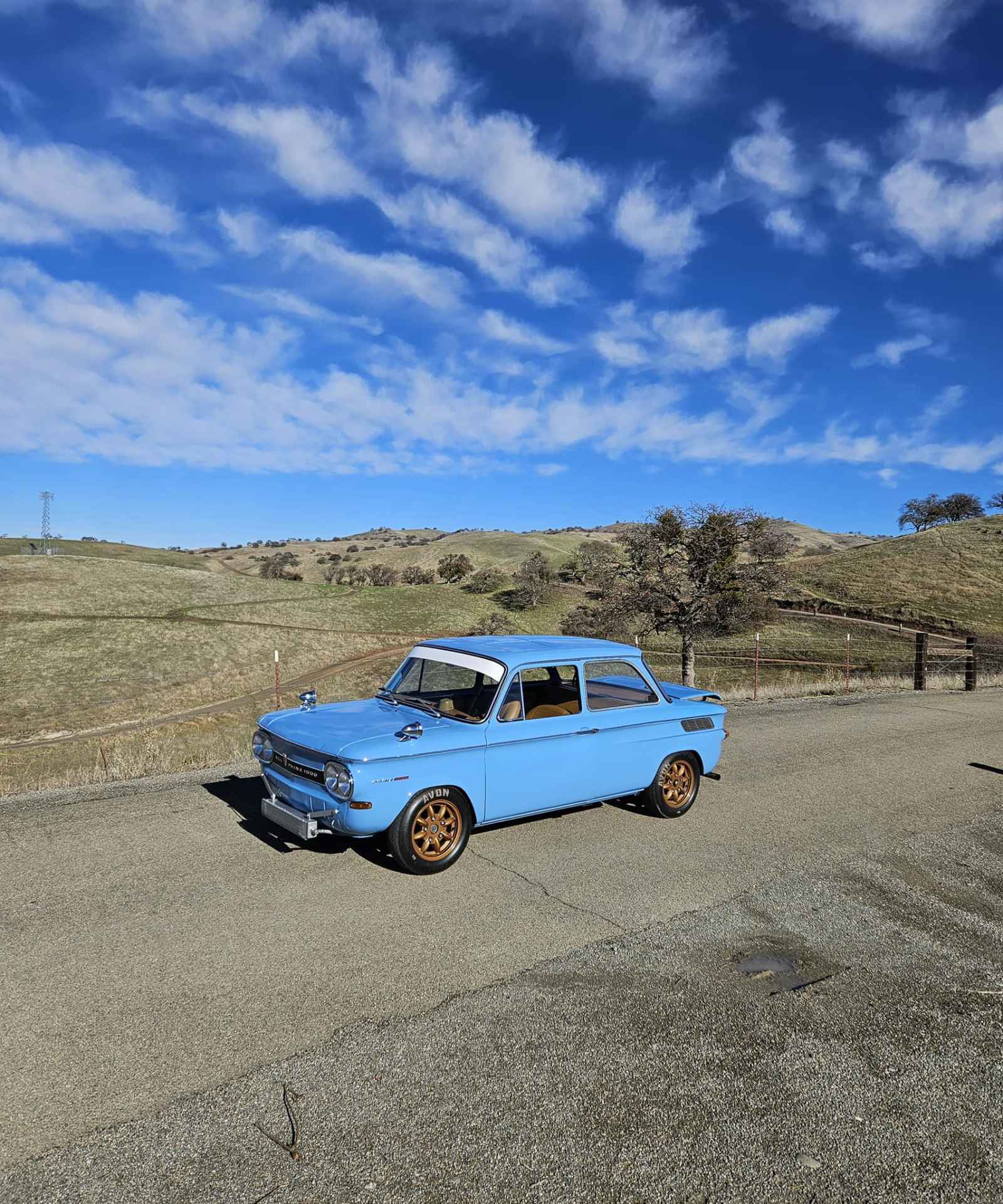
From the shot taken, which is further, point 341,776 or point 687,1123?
point 341,776

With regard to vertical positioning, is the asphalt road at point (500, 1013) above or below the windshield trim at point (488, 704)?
below

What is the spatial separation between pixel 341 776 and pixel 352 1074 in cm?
206

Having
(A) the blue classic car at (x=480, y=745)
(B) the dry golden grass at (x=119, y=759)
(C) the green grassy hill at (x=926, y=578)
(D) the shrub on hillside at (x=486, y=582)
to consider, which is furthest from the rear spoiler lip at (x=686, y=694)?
(D) the shrub on hillside at (x=486, y=582)

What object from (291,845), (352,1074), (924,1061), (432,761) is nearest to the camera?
(352,1074)

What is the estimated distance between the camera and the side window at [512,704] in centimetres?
589

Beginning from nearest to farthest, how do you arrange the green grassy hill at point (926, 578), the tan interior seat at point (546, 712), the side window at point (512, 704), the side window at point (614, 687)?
the side window at point (512, 704), the tan interior seat at point (546, 712), the side window at point (614, 687), the green grassy hill at point (926, 578)

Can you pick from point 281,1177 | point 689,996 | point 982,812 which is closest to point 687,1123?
point 689,996

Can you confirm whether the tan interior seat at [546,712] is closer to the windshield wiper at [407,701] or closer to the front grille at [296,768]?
the windshield wiper at [407,701]

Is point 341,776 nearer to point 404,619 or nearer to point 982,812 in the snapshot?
point 982,812

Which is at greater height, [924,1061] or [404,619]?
[404,619]

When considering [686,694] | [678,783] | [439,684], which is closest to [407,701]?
[439,684]

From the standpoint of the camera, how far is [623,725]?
256 inches

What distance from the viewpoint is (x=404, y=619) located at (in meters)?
39.4

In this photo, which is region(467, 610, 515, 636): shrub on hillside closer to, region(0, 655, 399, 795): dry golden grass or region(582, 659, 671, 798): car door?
region(0, 655, 399, 795): dry golden grass
